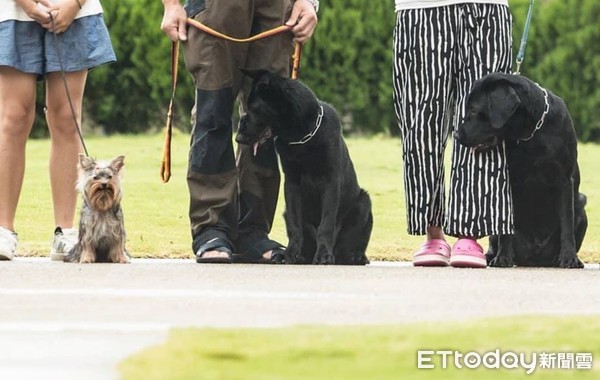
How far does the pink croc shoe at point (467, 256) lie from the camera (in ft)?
27.3

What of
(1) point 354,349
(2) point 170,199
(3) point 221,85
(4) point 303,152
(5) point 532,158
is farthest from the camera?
(2) point 170,199

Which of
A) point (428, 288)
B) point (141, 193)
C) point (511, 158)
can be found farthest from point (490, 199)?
point (141, 193)

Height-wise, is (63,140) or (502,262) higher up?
(63,140)

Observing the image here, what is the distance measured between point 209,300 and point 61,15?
254cm

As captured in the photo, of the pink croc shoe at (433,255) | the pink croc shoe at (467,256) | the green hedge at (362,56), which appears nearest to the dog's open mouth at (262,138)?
the pink croc shoe at (433,255)

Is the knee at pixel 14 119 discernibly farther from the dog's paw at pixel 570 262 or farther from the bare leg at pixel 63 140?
the dog's paw at pixel 570 262

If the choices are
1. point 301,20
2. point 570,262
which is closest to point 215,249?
point 301,20

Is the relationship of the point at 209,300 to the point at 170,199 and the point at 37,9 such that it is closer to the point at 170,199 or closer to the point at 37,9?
the point at 37,9

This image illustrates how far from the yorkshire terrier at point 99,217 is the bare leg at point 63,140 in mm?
186

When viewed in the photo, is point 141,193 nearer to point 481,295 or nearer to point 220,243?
point 220,243

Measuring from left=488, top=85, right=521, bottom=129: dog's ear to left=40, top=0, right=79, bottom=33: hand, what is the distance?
2.27 meters

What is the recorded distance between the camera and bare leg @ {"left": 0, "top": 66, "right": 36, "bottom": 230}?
8.70m

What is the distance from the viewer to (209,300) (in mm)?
6664

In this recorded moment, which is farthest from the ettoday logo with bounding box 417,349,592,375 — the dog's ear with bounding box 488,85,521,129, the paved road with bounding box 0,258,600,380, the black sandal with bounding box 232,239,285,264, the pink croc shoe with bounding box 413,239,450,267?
the black sandal with bounding box 232,239,285,264
